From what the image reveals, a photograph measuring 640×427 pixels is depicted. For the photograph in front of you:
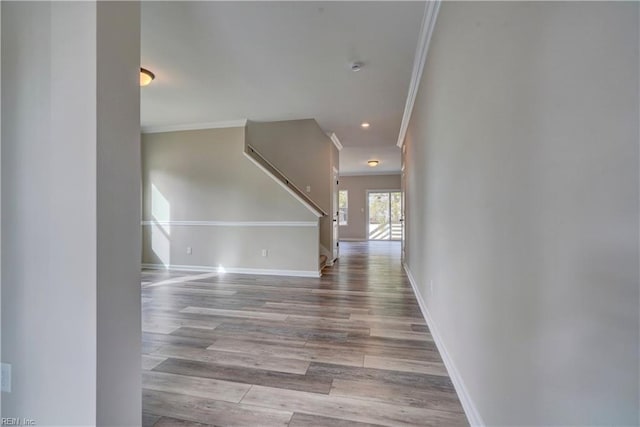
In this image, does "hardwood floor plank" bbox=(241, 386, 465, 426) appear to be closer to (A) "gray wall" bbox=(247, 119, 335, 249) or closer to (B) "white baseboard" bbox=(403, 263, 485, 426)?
(B) "white baseboard" bbox=(403, 263, 485, 426)

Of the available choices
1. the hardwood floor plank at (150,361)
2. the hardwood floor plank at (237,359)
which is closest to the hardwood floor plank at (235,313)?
the hardwood floor plank at (237,359)

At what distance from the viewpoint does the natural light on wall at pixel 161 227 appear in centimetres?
508

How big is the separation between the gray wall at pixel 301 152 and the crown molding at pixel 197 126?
202 mm

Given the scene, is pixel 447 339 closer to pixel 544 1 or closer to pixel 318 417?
pixel 318 417

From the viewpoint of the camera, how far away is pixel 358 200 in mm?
11102

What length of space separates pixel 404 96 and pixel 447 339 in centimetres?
310

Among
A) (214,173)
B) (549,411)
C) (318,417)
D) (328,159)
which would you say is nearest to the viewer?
→ (549,411)

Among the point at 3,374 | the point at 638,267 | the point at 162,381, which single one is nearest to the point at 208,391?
the point at 162,381

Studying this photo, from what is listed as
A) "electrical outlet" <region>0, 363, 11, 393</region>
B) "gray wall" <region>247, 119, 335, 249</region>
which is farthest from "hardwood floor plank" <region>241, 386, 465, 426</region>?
"gray wall" <region>247, 119, 335, 249</region>

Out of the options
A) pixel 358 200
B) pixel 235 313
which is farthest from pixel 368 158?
pixel 235 313

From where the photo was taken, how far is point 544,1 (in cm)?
77

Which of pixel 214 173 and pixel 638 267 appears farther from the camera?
pixel 214 173

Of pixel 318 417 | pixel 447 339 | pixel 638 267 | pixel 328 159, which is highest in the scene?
pixel 328 159

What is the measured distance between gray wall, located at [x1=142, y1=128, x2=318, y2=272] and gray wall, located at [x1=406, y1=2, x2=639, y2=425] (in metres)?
3.32
